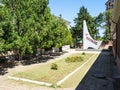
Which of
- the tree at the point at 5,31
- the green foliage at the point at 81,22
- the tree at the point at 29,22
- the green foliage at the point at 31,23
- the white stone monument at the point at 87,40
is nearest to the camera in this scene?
the tree at the point at 5,31

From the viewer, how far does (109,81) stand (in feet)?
51.7

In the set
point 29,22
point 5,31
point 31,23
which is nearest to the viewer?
point 5,31

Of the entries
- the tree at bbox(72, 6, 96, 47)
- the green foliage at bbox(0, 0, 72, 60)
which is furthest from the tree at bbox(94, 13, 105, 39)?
the green foliage at bbox(0, 0, 72, 60)

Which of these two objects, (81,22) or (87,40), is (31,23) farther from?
(81,22)

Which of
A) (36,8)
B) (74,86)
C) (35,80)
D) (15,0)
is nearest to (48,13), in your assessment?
(36,8)

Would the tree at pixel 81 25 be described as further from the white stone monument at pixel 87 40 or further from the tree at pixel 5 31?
the tree at pixel 5 31

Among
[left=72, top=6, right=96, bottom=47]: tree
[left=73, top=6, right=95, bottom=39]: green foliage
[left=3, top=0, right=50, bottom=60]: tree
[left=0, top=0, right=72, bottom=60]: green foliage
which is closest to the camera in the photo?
[left=0, top=0, right=72, bottom=60]: green foliage

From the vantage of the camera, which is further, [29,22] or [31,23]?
[31,23]

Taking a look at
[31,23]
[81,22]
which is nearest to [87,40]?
[81,22]

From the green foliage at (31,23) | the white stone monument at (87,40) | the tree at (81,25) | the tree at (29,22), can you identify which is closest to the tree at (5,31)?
the green foliage at (31,23)

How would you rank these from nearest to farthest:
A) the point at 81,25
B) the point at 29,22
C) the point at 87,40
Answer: the point at 29,22, the point at 87,40, the point at 81,25

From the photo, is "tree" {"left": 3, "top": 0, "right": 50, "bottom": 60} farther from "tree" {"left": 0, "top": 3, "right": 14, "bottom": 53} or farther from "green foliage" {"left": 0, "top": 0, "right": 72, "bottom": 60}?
"tree" {"left": 0, "top": 3, "right": 14, "bottom": 53}

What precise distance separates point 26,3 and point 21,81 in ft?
37.6

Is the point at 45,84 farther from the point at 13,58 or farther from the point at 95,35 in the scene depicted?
the point at 95,35
